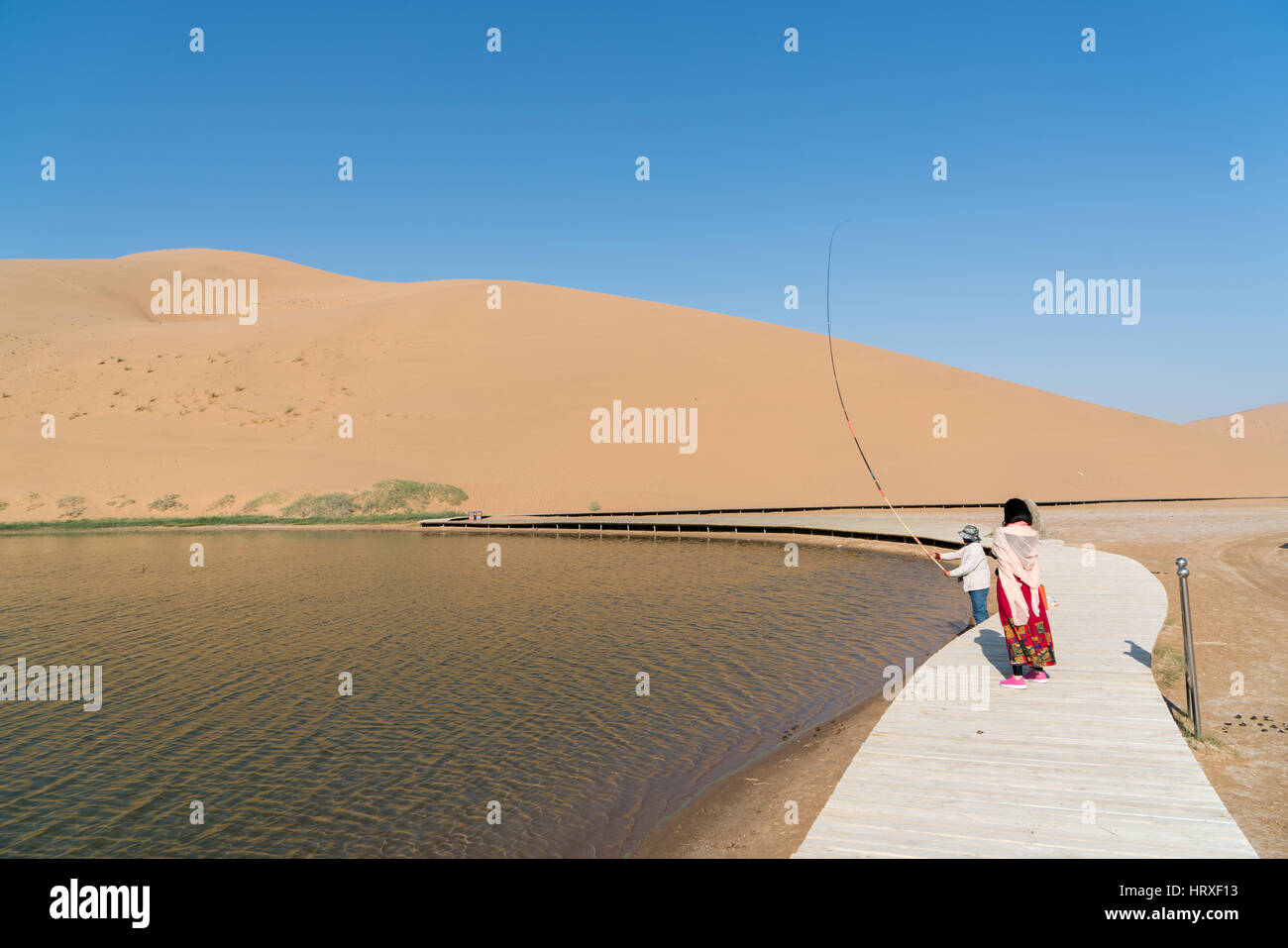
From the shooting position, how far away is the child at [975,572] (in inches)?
464

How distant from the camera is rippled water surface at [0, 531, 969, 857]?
8172mm

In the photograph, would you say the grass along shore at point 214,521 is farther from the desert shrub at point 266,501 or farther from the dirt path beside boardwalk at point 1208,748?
the dirt path beside boardwalk at point 1208,748

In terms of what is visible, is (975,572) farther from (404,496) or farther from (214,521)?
(214,521)

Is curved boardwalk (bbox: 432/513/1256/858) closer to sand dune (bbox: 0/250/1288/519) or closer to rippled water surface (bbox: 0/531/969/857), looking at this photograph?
rippled water surface (bbox: 0/531/969/857)

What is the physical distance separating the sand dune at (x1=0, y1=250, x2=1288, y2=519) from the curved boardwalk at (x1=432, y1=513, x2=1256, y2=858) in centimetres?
3655

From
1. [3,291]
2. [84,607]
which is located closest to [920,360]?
[84,607]

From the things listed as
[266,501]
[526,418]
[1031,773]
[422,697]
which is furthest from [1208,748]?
[526,418]

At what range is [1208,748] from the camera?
8.20 metres

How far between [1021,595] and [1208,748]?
2.22 metres

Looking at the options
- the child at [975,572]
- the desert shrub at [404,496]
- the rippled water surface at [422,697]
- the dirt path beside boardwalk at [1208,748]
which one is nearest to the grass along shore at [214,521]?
the desert shrub at [404,496]

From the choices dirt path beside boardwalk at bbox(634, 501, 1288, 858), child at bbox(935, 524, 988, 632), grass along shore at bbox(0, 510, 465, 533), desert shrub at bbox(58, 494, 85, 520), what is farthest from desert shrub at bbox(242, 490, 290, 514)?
dirt path beside boardwalk at bbox(634, 501, 1288, 858)

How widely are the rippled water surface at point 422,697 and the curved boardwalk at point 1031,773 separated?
2257 mm

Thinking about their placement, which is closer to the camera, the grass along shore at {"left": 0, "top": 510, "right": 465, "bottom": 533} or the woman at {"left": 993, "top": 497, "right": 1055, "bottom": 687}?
the woman at {"left": 993, "top": 497, "right": 1055, "bottom": 687}
